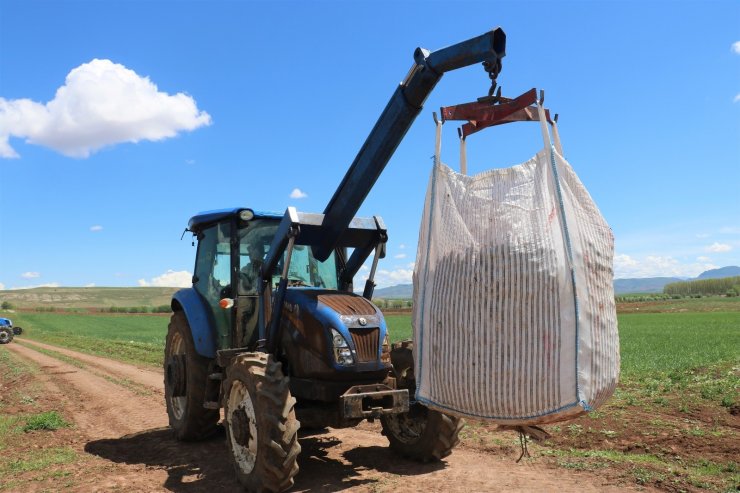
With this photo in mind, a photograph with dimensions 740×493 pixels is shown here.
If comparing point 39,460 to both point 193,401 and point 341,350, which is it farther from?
point 341,350

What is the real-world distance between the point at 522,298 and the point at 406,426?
372cm

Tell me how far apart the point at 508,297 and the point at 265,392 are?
2.66 metres

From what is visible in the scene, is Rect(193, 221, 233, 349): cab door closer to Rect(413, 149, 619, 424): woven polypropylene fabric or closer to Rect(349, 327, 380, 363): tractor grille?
Rect(349, 327, 380, 363): tractor grille

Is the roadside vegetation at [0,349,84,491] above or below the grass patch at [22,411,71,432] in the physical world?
below

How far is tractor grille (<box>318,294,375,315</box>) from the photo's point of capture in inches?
218

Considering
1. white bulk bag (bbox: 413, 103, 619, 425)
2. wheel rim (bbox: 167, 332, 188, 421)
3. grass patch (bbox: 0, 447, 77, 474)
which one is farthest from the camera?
wheel rim (bbox: 167, 332, 188, 421)

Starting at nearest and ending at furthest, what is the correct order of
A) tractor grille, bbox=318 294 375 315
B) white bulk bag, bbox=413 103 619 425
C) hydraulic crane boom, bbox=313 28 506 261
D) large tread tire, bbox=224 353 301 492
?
white bulk bag, bbox=413 103 619 425, hydraulic crane boom, bbox=313 28 506 261, large tread tire, bbox=224 353 301 492, tractor grille, bbox=318 294 375 315

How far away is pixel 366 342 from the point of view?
5.45 metres

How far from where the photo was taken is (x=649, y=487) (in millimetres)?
4938

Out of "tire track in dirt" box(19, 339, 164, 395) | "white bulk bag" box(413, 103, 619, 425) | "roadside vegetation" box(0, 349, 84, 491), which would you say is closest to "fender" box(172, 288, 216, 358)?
"roadside vegetation" box(0, 349, 84, 491)

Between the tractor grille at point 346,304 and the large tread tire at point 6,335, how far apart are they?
26982 millimetres

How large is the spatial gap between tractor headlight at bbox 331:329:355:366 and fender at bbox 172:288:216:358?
1927 millimetres

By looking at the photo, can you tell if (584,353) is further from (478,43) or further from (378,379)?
(378,379)

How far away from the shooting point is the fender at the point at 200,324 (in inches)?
259
